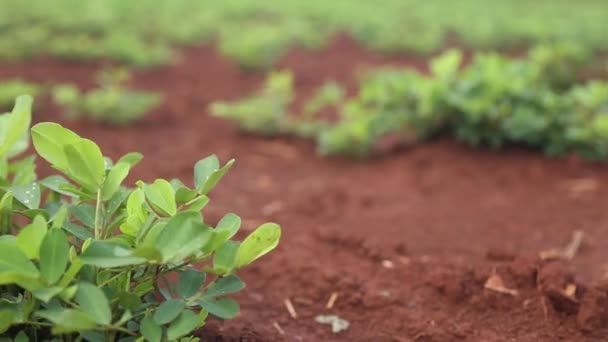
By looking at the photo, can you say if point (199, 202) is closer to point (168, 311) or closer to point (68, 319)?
point (168, 311)


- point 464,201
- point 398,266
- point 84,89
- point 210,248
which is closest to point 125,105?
point 84,89

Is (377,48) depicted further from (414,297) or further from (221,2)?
(414,297)

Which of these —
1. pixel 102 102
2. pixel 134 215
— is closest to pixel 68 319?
pixel 134 215

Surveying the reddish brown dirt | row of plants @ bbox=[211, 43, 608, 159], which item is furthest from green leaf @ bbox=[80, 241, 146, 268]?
row of plants @ bbox=[211, 43, 608, 159]

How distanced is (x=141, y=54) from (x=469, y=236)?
3146 mm

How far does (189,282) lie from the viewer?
149 cm

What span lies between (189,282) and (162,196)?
0.60ft

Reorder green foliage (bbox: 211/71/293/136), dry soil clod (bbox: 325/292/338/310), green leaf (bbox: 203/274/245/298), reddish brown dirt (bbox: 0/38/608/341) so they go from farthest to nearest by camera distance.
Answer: green foliage (bbox: 211/71/293/136)
dry soil clod (bbox: 325/292/338/310)
reddish brown dirt (bbox: 0/38/608/341)
green leaf (bbox: 203/274/245/298)

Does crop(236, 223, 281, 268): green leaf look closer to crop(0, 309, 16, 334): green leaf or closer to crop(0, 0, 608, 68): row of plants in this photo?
crop(0, 309, 16, 334): green leaf

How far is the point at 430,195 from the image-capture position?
3266 millimetres

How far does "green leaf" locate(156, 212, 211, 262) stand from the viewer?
1.35 meters

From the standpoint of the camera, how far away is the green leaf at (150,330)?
1.36 m

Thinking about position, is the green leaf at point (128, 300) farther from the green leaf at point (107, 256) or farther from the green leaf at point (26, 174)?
the green leaf at point (26, 174)

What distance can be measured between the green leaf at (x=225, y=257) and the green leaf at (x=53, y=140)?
1.25 feet
